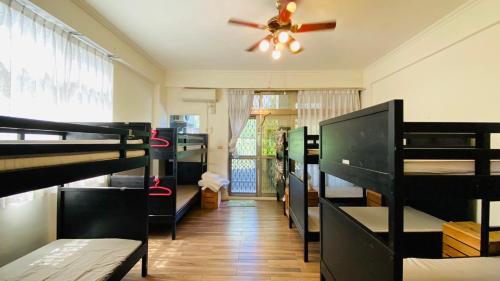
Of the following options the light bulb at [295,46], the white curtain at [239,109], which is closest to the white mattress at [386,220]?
the light bulb at [295,46]

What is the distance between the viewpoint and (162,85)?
4316 millimetres

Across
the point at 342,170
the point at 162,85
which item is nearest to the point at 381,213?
the point at 342,170

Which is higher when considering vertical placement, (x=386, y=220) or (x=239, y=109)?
(x=239, y=109)

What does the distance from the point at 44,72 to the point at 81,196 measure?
111 centimetres

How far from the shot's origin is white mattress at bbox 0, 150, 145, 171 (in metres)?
0.88

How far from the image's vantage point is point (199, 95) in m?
4.41

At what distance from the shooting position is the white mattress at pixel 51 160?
2.89 ft

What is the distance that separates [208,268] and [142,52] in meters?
3.09

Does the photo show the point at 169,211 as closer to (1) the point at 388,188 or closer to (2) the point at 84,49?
(2) the point at 84,49

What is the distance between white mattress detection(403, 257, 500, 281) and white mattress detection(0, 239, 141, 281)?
70.5 inches

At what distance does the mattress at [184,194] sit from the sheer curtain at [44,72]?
140cm

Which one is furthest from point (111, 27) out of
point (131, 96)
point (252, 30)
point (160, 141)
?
point (252, 30)

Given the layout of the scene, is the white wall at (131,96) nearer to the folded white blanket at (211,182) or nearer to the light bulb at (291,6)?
the folded white blanket at (211,182)

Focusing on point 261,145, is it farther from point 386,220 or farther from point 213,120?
point 386,220
